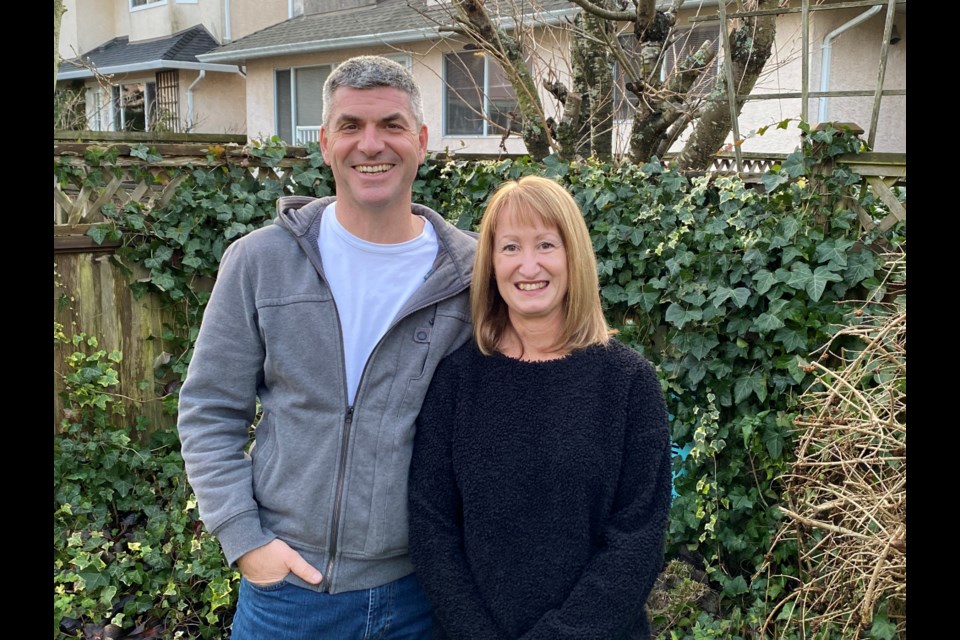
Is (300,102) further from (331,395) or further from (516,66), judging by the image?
(331,395)

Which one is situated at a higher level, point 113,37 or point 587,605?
point 113,37

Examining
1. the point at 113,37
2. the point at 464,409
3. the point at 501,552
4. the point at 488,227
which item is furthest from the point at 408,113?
the point at 113,37

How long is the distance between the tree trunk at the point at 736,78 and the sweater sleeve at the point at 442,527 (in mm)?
3621

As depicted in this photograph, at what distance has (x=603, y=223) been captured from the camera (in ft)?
13.1

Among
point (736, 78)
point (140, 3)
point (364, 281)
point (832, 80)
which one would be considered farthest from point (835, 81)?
point (140, 3)

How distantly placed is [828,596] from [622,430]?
160 centimetres

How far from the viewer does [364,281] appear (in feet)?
7.49

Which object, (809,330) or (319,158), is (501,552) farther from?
(319,158)

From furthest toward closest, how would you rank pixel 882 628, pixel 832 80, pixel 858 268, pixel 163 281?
pixel 832 80 < pixel 163 281 < pixel 858 268 < pixel 882 628

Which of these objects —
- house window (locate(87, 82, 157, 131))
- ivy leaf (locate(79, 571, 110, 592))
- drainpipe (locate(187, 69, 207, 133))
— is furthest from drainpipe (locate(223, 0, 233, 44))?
ivy leaf (locate(79, 571, 110, 592))

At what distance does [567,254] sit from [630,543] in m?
0.68

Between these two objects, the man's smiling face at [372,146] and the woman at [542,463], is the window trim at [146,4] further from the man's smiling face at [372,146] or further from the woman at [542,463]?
the woman at [542,463]

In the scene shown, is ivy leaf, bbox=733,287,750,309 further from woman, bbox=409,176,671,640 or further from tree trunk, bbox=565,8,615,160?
tree trunk, bbox=565,8,615,160

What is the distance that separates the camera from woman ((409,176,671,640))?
202 centimetres
